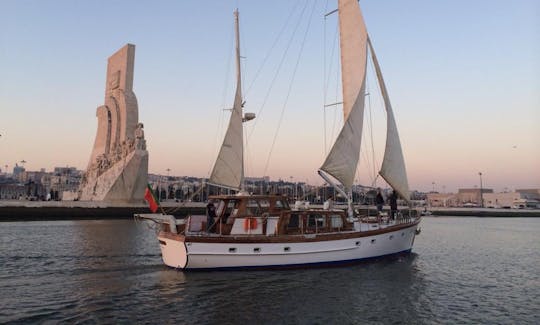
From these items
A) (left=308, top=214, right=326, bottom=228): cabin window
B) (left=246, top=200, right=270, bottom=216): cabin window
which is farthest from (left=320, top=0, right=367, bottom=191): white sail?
(left=246, top=200, right=270, bottom=216): cabin window

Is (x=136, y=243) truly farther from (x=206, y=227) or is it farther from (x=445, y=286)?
(x=445, y=286)

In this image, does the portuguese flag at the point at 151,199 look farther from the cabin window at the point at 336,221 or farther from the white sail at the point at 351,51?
the white sail at the point at 351,51

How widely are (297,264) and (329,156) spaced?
16.8ft

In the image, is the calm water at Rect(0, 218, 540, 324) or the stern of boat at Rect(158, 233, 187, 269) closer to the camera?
the calm water at Rect(0, 218, 540, 324)

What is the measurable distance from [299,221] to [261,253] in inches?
90.5

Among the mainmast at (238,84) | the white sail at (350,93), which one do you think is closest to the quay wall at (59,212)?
the mainmast at (238,84)

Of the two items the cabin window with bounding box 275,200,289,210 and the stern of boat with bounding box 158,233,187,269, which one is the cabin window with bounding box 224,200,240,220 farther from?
the stern of boat with bounding box 158,233,187,269

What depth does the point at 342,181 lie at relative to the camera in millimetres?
18281

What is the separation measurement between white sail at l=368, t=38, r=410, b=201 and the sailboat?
0.17 ft

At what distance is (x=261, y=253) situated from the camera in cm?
1557

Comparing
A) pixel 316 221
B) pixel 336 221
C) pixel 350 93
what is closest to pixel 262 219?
pixel 316 221

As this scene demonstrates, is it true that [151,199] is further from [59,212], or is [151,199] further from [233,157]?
[59,212]

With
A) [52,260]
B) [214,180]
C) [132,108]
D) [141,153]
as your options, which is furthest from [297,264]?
[132,108]

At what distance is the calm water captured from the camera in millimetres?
10656
